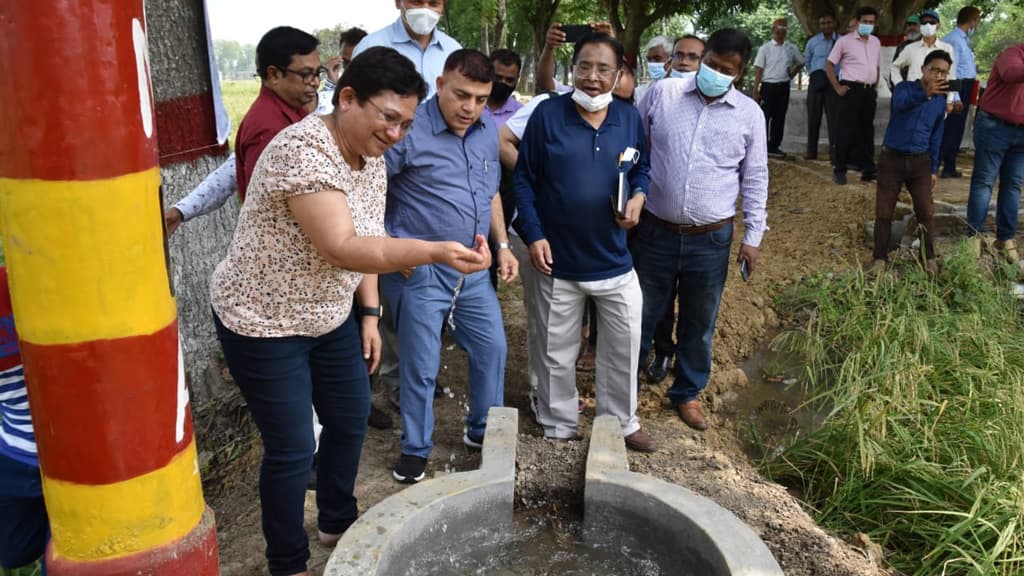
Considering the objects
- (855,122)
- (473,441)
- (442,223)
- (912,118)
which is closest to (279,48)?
(442,223)

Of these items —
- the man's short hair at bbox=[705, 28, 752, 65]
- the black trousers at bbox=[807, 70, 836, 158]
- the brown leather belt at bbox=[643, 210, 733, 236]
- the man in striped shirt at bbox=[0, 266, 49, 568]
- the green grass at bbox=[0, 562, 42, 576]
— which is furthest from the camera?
the black trousers at bbox=[807, 70, 836, 158]

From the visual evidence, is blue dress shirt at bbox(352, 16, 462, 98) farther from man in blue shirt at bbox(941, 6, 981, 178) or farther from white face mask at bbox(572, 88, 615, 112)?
man in blue shirt at bbox(941, 6, 981, 178)

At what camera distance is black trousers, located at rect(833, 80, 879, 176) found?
8.71 metres

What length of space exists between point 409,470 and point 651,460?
1.10 metres

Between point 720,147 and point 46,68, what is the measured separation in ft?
11.0

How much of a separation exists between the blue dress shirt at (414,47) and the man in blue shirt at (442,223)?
70 centimetres

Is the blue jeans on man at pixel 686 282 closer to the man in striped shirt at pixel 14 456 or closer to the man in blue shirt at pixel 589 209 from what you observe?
the man in blue shirt at pixel 589 209

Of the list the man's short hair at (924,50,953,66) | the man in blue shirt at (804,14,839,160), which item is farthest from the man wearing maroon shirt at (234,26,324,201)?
the man in blue shirt at (804,14,839,160)

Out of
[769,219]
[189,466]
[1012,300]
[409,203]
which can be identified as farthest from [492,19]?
[189,466]

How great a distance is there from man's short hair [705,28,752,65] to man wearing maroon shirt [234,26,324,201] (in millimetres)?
1906

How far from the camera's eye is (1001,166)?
21.0ft

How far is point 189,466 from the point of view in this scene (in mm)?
1530

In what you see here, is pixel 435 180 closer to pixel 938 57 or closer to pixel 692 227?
pixel 692 227

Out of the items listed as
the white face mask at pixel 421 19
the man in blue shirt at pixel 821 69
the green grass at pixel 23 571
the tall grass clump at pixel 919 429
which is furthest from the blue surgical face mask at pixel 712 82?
the man in blue shirt at pixel 821 69
